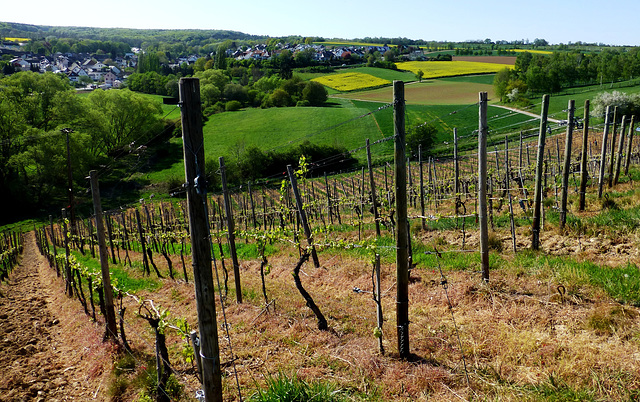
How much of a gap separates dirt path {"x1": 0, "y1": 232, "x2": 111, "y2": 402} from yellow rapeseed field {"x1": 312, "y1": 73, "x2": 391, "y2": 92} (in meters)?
69.2

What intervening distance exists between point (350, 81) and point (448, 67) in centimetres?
2093

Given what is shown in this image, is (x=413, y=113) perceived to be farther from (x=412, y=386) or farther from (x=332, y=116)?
(x=412, y=386)

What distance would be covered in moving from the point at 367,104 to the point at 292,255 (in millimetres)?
54206

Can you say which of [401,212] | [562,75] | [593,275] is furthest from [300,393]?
[562,75]

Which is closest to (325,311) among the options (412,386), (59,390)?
(412,386)

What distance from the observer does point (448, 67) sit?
8419cm

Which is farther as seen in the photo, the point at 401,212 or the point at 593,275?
the point at 593,275

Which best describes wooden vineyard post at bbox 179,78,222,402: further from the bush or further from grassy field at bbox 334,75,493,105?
the bush

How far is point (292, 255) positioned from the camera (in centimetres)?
1403

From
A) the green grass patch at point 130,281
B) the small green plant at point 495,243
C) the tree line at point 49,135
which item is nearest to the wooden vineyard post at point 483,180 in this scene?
the small green plant at point 495,243

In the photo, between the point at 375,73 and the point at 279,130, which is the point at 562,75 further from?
the point at 279,130

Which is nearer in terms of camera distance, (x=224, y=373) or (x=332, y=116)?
(x=224, y=373)

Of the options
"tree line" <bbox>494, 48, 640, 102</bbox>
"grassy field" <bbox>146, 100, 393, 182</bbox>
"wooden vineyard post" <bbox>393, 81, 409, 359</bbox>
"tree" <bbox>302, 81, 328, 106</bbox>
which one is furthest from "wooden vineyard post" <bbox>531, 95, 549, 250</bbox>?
"tree" <bbox>302, 81, 328, 106</bbox>

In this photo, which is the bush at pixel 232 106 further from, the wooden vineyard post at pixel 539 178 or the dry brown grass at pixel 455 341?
the wooden vineyard post at pixel 539 178
